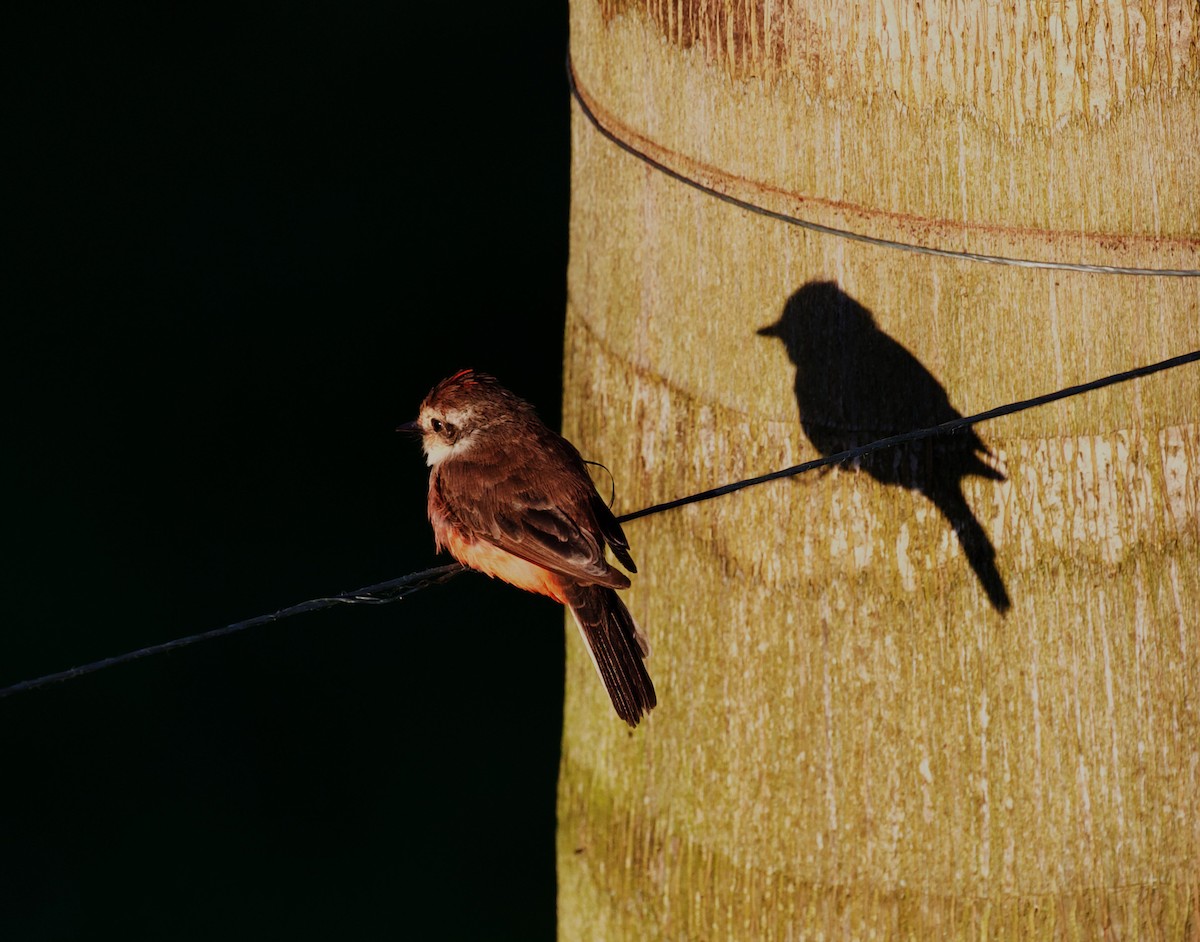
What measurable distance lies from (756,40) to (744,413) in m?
0.91

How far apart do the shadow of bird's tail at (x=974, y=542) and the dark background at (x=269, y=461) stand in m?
4.94

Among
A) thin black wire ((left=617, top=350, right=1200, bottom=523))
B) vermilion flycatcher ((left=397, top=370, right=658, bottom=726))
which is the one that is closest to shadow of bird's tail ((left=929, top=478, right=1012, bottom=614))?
thin black wire ((left=617, top=350, right=1200, bottom=523))

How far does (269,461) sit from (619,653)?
6.24 meters

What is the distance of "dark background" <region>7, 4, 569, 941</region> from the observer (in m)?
8.52

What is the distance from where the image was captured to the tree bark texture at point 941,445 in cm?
387

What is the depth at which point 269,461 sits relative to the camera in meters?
10.5

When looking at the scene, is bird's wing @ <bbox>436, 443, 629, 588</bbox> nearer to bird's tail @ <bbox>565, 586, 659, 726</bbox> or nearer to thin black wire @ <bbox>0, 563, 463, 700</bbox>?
bird's tail @ <bbox>565, 586, 659, 726</bbox>

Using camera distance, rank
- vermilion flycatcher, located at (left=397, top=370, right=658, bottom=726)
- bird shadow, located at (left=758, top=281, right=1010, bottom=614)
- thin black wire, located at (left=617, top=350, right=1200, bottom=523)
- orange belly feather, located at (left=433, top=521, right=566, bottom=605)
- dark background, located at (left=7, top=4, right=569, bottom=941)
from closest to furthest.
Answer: thin black wire, located at (left=617, top=350, right=1200, bottom=523) → bird shadow, located at (left=758, top=281, right=1010, bottom=614) → vermilion flycatcher, located at (left=397, top=370, right=658, bottom=726) → orange belly feather, located at (left=433, top=521, right=566, bottom=605) → dark background, located at (left=7, top=4, right=569, bottom=941)

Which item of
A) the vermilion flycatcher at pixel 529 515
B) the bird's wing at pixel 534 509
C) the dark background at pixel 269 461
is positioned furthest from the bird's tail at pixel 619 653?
the dark background at pixel 269 461

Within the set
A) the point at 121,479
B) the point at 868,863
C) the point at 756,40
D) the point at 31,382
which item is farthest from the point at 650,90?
the point at 31,382

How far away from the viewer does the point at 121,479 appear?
10.4 m

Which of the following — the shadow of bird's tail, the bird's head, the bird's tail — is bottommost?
the bird's tail

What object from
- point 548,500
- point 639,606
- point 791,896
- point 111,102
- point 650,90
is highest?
point 111,102

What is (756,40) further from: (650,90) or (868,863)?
(868,863)
